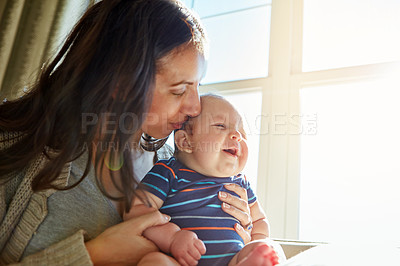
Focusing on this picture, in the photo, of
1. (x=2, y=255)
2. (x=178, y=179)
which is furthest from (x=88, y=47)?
(x=2, y=255)

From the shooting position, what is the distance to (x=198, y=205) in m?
1.05

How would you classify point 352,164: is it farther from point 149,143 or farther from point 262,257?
point 262,257

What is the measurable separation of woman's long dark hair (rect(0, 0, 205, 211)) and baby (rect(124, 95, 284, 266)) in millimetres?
128

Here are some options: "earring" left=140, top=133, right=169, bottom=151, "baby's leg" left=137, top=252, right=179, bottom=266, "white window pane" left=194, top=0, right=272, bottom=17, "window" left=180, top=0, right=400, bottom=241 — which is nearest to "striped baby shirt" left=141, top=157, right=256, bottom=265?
"baby's leg" left=137, top=252, right=179, bottom=266

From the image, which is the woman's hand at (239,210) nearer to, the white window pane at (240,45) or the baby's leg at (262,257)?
the baby's leg at (262,257)

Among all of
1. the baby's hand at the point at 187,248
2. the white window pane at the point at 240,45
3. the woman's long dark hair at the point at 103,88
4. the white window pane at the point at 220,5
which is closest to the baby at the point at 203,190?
the baby's hand at the point at 187,248

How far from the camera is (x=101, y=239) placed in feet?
3.05

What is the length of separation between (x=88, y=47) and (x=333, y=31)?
155 centimetres

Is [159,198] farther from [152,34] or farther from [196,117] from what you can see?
[152,34]

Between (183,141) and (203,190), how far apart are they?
201 millimetres

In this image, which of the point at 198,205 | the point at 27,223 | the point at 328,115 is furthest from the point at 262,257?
the point at 328,115

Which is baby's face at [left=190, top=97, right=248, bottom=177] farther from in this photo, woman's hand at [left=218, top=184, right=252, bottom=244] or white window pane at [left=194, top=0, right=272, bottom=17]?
white window pane at [left=194, top=0, right=272, bottom=17]

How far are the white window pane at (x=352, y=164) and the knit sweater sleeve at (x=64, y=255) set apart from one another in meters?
1.29

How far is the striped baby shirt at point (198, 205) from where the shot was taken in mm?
967
